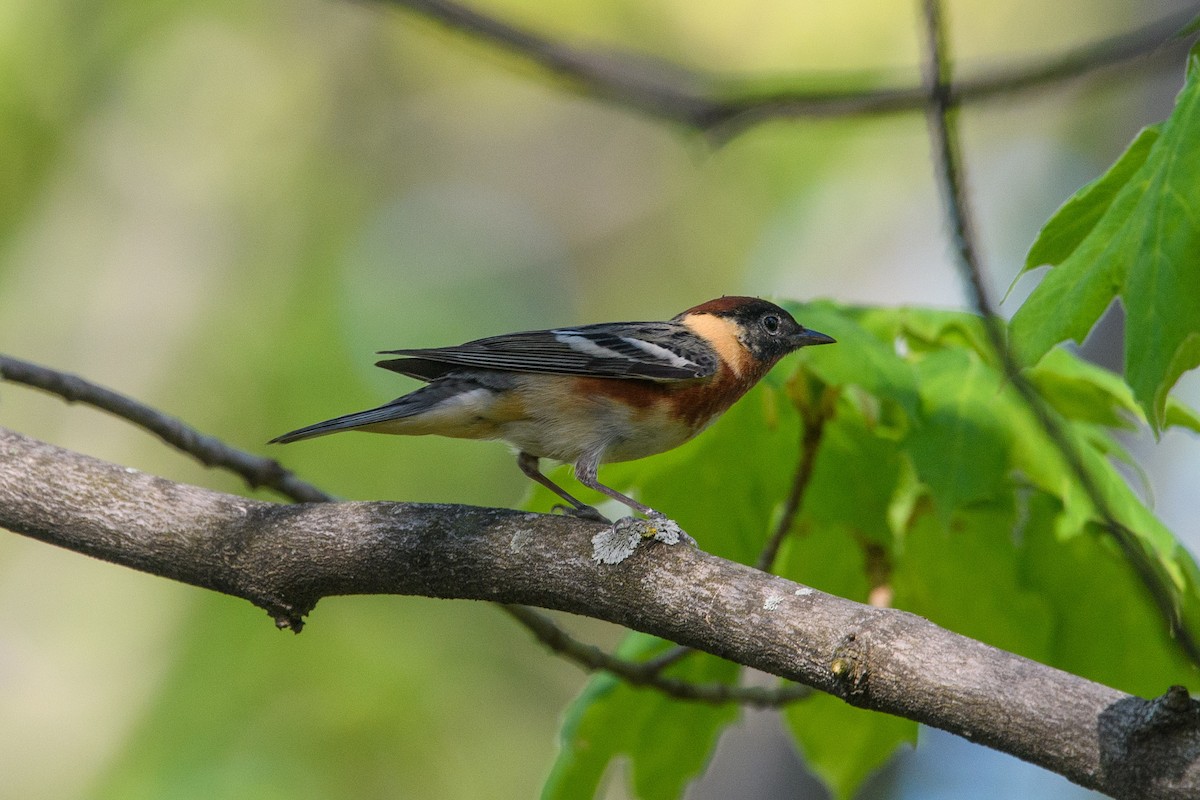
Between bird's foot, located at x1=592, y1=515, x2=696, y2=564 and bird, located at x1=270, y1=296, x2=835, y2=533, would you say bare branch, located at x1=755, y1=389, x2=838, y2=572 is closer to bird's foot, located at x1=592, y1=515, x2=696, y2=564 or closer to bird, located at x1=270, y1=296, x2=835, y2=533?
bird, located at x1=270, y1=296, x2=835, y2=533

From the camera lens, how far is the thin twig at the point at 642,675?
12.6 feet

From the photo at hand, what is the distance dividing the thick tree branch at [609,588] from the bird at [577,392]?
3.18ft

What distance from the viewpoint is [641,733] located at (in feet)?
13.2

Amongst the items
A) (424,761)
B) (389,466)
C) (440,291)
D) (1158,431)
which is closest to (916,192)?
(440,291)

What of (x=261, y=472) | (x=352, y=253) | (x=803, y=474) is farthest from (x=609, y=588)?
(x=352, y=253)

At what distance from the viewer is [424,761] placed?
389 inches

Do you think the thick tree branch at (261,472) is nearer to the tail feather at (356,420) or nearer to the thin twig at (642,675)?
the thin twig at (642,675)

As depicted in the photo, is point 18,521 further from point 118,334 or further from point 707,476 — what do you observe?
point 118,334

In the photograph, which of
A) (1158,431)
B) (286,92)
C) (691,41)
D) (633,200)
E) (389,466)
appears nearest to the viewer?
(1158,431)

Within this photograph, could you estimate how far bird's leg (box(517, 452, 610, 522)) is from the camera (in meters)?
4.08

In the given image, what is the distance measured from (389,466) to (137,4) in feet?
18.5

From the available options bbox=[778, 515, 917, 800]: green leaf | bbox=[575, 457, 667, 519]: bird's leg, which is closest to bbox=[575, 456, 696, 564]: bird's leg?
bbox=[575, 457, 667, 519]: bird's leg

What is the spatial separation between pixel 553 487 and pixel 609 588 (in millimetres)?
1385

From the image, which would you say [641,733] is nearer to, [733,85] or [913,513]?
[913,513]
